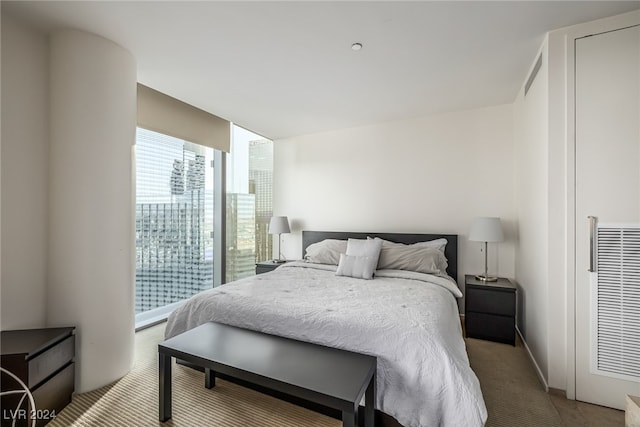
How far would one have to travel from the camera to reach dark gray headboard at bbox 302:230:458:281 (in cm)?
320

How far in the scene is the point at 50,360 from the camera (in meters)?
1.67

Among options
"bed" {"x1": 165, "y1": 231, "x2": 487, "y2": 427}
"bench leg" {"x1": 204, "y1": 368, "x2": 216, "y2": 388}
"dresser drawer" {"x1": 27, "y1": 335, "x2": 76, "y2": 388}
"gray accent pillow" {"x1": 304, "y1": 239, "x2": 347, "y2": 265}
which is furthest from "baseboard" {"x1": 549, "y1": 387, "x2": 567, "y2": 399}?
"dresser drawer" {"x1": 27, "y1": 335, "x2": 76, "y2": 388}

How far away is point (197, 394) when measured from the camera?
194 cm

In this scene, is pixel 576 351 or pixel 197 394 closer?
pixel 576 351

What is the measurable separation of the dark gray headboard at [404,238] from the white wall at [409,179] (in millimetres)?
131

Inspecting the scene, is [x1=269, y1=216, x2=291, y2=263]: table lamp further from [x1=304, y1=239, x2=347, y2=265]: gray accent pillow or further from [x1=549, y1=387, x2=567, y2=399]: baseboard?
[x1=549, y1=387, x2=567, y2=399]: baseboard

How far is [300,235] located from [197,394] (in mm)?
2575

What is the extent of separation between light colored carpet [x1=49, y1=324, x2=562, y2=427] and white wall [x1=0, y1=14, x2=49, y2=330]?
713 mm

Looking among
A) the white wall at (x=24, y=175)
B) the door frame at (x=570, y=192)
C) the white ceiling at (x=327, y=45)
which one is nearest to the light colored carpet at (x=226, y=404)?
the door frame at (x=570, y=192)

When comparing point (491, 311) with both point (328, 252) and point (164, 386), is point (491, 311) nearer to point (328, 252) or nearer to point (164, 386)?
point (328, 252)

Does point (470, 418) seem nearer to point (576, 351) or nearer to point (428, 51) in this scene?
point (576, 351)

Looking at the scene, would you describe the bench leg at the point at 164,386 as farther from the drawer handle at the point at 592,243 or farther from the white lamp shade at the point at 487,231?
the white lamp shade at the point at 487,231

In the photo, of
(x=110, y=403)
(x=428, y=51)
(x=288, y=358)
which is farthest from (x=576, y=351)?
(x=110, y=403)

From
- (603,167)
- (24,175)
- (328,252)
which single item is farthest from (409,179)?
(24,175)
